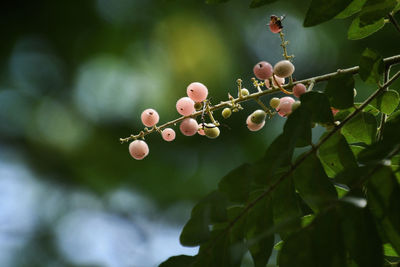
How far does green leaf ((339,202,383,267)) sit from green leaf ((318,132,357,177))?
13 cm

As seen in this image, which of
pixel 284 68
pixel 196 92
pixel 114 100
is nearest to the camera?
pixel 284 68

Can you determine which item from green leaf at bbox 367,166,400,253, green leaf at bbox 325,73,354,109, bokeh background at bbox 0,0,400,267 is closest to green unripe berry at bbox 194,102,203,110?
green leaf at bbox 325,73,354,109

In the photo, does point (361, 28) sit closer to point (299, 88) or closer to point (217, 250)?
point (299, 88)

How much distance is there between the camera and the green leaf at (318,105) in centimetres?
70

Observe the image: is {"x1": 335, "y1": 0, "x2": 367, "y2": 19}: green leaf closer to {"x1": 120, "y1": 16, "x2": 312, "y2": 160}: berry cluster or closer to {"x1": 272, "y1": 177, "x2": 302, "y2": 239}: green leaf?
{"x1": 120, "y1": 16, "x2": 312, "y2": 160}: berry cluster

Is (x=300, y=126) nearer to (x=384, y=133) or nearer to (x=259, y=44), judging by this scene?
(x=384, y=133)

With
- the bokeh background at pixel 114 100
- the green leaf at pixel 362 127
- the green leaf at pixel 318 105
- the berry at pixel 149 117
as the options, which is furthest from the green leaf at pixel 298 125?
the bokeh background at pixel 114 100

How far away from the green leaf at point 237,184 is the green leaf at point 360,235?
0.45 ft

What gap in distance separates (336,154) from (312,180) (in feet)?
0.27

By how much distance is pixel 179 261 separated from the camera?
0.65 m

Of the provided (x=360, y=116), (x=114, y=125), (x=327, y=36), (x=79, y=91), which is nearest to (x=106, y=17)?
(x=79, y=91)

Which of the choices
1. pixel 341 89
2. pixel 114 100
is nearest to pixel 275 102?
pixel 341 89

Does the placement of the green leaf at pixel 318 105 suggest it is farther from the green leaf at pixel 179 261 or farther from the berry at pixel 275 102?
the green leaf at pixel 179 261

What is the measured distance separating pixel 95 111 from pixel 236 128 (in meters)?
1.53
